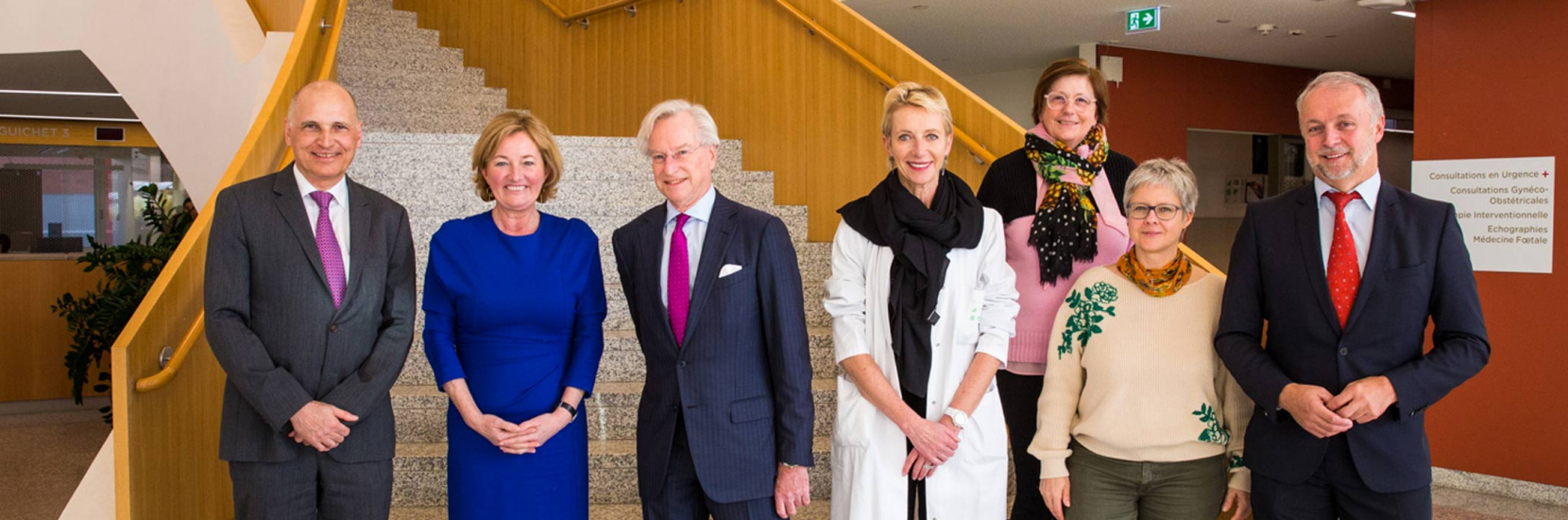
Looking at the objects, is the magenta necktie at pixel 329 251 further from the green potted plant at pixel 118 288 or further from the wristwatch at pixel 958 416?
the green potted plant at pixel 118 288

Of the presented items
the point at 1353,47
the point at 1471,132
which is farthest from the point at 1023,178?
the point at 1353,47

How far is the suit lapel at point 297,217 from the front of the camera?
2.46 metres

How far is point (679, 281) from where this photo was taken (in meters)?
2.42

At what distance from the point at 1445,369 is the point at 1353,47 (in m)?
9.43

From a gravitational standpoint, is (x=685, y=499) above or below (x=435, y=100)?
below

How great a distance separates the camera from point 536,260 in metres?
2.51

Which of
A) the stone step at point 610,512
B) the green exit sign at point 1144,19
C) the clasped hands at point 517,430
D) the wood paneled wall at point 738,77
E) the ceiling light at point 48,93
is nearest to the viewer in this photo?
the clasped hands at point 517,430

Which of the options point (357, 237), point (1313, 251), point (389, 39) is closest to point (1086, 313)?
point (1313, 251)

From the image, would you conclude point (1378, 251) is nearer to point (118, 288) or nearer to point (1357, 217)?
point (1357, 217)

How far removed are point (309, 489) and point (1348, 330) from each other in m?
2.28

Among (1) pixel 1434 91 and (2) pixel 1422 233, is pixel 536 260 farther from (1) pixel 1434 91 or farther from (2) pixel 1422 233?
(1) pixel 1434 91

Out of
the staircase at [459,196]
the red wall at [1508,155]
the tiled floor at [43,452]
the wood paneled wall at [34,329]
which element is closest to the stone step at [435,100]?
the staircase at [459,196]

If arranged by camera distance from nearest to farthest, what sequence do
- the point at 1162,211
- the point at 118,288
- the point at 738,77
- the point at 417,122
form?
the point at 1162,211 → the point at 738,77 → the point at 118,288 → the point at 417,122

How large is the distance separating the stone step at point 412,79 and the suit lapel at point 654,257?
16.4 ft
